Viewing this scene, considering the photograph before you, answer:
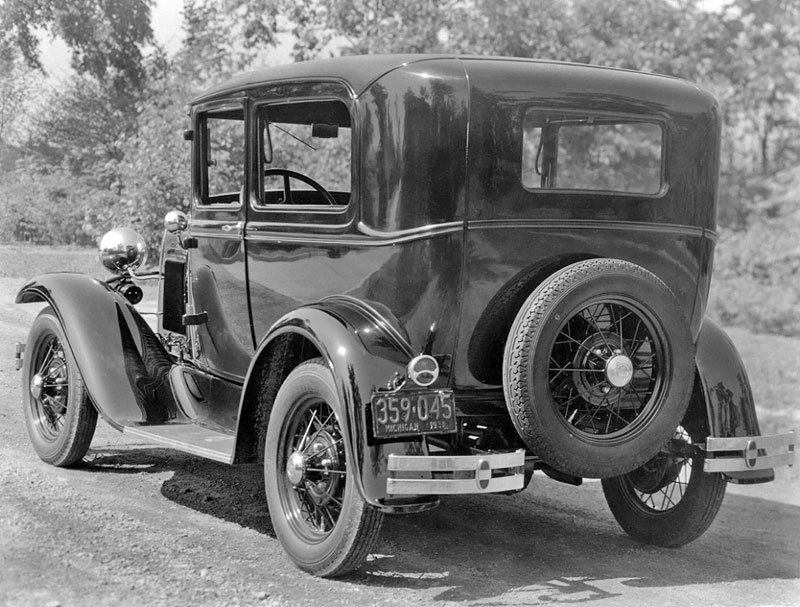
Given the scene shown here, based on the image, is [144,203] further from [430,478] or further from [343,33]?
[430,478]

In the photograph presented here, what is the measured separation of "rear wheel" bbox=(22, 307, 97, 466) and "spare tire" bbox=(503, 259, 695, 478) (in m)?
2.66

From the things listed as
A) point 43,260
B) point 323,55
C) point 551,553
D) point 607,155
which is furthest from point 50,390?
point 323,55

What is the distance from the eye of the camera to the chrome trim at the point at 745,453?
13.4 ft

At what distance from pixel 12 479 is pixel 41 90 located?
28.6 ft

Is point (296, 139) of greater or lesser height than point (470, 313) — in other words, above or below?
above

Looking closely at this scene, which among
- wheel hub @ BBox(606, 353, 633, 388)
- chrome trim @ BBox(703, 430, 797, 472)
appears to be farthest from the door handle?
chrome trim @ BBox(703, 430, 797, 472)

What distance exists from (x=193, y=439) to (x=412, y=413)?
141 centimetres

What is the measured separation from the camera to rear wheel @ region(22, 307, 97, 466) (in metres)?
5.30

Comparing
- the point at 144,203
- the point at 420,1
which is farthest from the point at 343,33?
the point at 144,203

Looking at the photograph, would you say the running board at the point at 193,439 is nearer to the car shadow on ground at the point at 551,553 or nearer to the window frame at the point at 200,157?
the car shadow on ground at the point at 551,553

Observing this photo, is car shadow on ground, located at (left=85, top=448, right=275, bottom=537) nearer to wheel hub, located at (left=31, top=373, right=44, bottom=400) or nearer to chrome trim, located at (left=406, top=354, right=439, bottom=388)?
wheel hub, located at (left=31, top=373, right=44, bottom=400)

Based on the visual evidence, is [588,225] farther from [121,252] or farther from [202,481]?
[121,252]

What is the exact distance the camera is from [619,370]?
12.3 feet

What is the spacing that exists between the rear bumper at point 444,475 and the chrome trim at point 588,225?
88 centimetres
